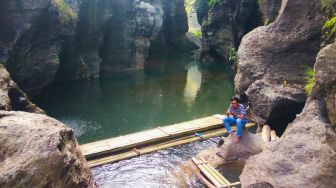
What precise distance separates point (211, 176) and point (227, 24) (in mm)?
35061

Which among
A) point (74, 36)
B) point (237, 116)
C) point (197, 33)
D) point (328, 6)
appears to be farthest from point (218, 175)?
point (197, 33)

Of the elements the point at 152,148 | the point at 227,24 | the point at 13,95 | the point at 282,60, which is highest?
the point at 282,60

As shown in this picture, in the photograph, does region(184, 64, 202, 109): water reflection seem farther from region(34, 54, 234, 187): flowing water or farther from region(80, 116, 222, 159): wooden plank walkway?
region(80, 116, 222, 159): wooden plank walkway

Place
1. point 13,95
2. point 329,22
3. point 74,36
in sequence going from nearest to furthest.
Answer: point 13,95 → point 329,22 → point 74,36

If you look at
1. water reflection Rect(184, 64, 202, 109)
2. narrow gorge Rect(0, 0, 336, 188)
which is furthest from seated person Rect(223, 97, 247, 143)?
water reflection Rect(184, 64, 202, 109)

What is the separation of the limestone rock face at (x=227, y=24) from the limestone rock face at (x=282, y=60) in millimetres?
21595

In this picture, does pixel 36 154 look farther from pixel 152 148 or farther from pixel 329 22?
pixel 329 22

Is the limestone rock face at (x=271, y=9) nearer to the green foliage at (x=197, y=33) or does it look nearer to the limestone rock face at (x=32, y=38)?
the limestone rock face at (x=32, y=38)

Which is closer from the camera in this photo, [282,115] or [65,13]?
[282,115]

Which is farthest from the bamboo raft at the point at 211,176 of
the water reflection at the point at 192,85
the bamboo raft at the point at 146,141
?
the water reflection at the point at 192,85

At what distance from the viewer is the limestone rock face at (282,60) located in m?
15.9

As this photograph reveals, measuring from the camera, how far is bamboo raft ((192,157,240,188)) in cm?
1095

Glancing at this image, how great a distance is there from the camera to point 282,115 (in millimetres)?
16219

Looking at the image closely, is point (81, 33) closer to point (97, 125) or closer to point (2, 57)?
point (2, 57)
